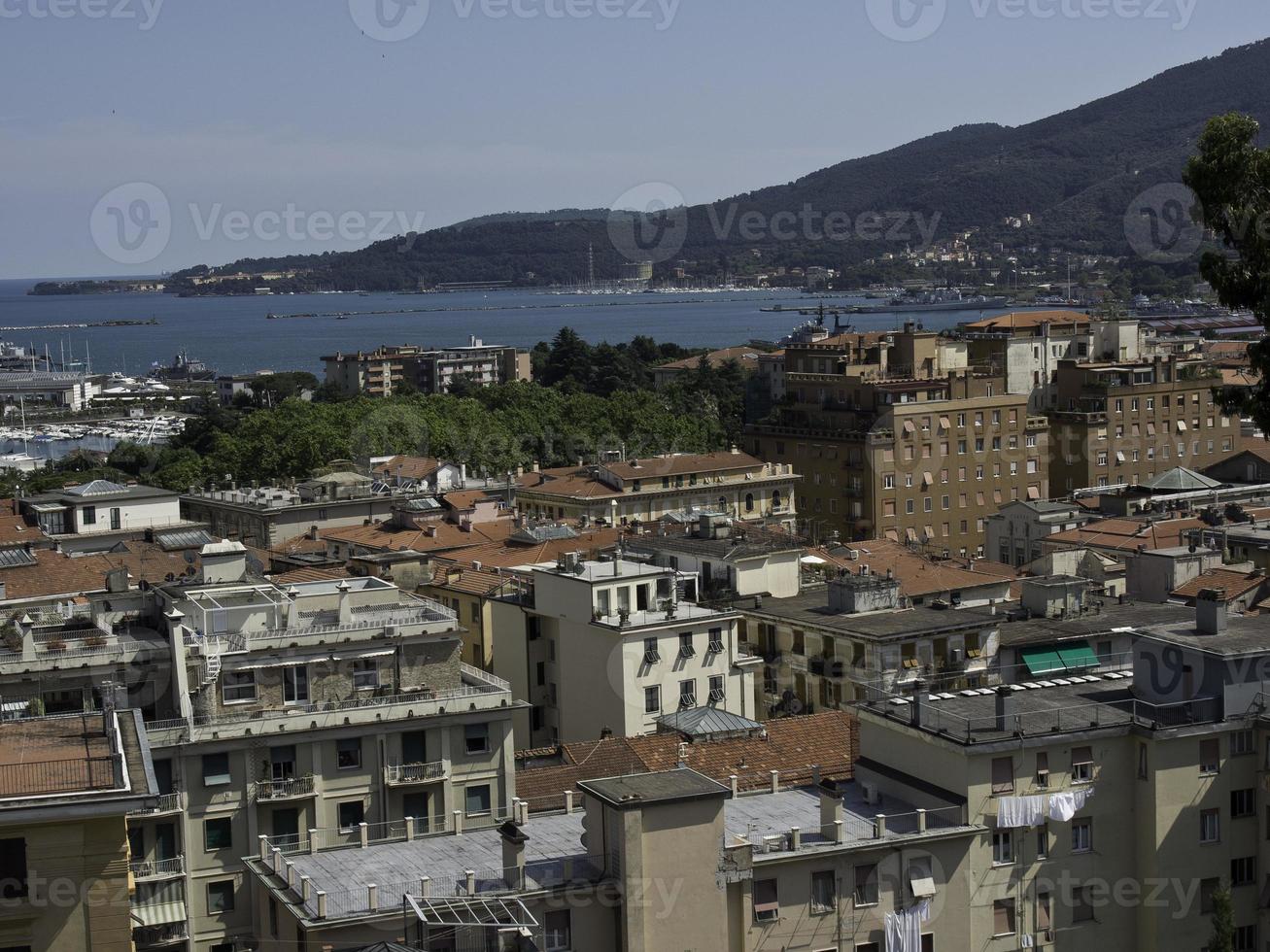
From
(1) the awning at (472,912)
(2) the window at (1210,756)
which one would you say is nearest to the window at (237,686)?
(1) the awning at (472,912)

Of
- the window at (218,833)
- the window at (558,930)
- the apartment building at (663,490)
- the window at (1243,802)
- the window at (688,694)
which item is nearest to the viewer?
the window at (558,930)

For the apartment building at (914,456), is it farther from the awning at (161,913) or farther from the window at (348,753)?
the awning at (161,913)

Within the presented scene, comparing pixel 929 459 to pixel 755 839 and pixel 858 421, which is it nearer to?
pixel 858 421

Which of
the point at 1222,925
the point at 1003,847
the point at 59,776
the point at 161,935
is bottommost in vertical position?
the point at 161,935

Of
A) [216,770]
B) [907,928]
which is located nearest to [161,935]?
[216,770]

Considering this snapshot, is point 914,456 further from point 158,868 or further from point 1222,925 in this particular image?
point 158,868

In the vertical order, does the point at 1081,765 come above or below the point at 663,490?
above
